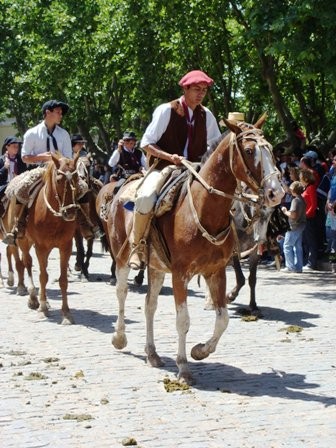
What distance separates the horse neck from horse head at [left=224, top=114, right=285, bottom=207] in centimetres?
18

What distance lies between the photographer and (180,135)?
990 centimetres

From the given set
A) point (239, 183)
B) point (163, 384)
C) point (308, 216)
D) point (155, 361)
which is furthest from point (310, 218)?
point (163, 384)

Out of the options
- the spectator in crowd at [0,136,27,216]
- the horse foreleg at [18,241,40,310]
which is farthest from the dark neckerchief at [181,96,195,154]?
the spectator in crowd at [0,136,27,216]

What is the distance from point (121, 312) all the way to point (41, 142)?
406cm

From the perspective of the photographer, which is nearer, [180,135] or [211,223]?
[211,223]

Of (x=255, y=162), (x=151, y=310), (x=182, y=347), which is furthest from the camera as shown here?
(x=151, y=310)

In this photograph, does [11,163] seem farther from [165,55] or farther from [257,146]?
[165,55]

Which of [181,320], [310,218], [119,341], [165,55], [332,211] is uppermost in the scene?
[165,55]

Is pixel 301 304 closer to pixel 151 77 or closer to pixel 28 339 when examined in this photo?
pixel 28 339

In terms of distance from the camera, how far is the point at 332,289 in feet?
54.1

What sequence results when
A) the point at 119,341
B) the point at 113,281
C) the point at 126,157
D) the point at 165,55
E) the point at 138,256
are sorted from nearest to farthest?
the point at 138,256 → the point at 119,341 → the point at 126,157 → the point at 113,281 → the point at 165,55

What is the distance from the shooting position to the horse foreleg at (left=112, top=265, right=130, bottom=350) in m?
10.5

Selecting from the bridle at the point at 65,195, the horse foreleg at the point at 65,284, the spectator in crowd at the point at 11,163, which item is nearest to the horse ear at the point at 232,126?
the bridle at the point at 65,195

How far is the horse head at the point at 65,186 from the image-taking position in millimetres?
12648
